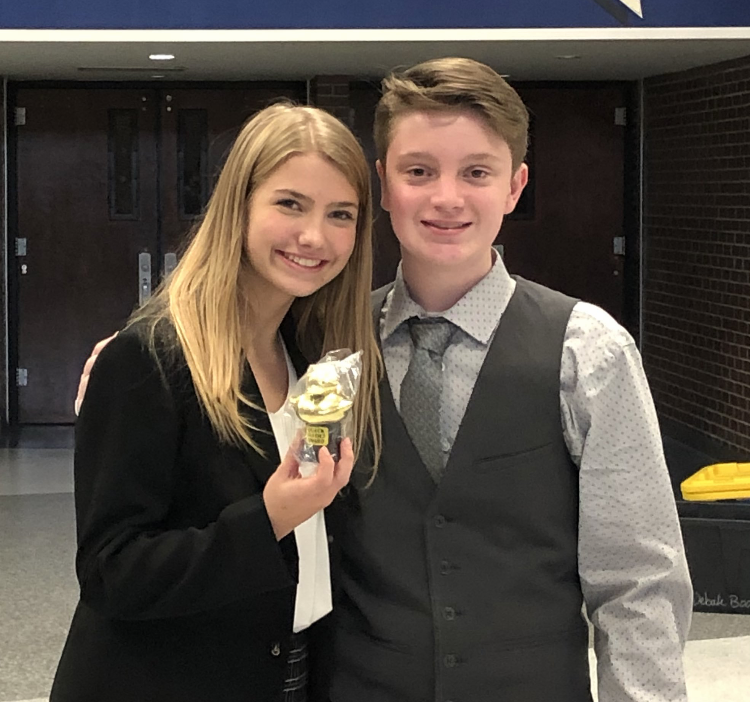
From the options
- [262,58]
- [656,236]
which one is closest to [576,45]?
[262,58]

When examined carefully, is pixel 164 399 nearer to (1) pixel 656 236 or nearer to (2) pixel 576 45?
(2) pixel 576 45

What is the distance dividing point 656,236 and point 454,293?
743 cm

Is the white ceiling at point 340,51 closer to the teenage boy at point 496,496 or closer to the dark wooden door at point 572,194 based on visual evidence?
the dark wooden door at point 572,194

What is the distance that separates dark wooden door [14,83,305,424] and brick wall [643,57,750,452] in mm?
3040

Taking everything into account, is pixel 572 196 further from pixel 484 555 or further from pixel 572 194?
pixel 484 555

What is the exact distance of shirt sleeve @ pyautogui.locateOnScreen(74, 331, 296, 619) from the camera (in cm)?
163

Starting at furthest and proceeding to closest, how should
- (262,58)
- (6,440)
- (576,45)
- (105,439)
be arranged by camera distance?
(6,440) < (262,58) < (576,45) < (105,439)

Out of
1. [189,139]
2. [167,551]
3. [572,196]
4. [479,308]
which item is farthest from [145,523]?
[572,196]

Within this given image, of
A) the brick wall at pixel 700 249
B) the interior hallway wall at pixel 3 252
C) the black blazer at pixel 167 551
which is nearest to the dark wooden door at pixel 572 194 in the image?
the brick wall at pixel 700 249

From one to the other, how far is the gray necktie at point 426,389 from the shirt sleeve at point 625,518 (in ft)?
0.68

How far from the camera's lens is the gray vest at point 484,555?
5.62ft

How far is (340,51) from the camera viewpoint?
262 inches

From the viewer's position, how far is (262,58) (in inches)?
279
